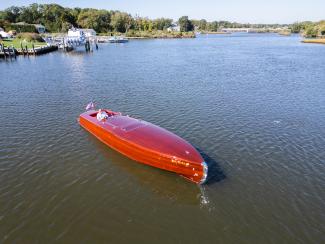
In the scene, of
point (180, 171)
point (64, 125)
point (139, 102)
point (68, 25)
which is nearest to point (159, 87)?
point (139, 102)

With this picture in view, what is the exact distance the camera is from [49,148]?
62.6 ft

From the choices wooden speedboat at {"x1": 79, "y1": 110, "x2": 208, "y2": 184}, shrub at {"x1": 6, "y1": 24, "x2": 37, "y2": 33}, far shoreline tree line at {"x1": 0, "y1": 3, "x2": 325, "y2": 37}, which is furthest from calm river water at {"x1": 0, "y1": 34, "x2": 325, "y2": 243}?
far shoreline tree line at {"x1": 0, "y1": 3, "x2": 325, "y2": 37}

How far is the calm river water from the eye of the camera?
12164 mm

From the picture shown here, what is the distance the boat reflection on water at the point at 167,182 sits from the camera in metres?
14.2

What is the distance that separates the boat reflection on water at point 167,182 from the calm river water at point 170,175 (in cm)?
6

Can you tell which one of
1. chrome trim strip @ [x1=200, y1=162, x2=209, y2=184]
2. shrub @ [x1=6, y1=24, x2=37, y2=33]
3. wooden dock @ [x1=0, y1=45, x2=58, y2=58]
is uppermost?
shrub @ [x1=6, y1=24, x2=37, y2=33]

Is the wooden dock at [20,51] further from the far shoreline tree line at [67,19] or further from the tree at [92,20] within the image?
the tree at [92,20]

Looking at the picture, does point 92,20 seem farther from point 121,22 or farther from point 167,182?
point 167,182

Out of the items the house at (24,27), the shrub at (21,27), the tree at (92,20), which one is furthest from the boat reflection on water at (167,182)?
the tree at (92,20)

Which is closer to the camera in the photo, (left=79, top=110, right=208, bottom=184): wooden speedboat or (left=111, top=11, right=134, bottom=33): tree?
(left=79, top=110, right=208, bottom=184): wooden speedboat

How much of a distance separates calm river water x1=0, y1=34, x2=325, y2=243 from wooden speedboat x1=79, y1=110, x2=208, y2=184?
701 mm

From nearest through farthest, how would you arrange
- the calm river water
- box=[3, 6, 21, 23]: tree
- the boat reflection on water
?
the calm river water
the boat reflection on water
box=[3, 6, 21, 23]: tree

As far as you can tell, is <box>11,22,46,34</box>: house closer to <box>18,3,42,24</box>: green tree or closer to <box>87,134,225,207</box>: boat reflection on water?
<box>18,3,42,24</box>: green tree

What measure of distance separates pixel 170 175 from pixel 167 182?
0.61 m
